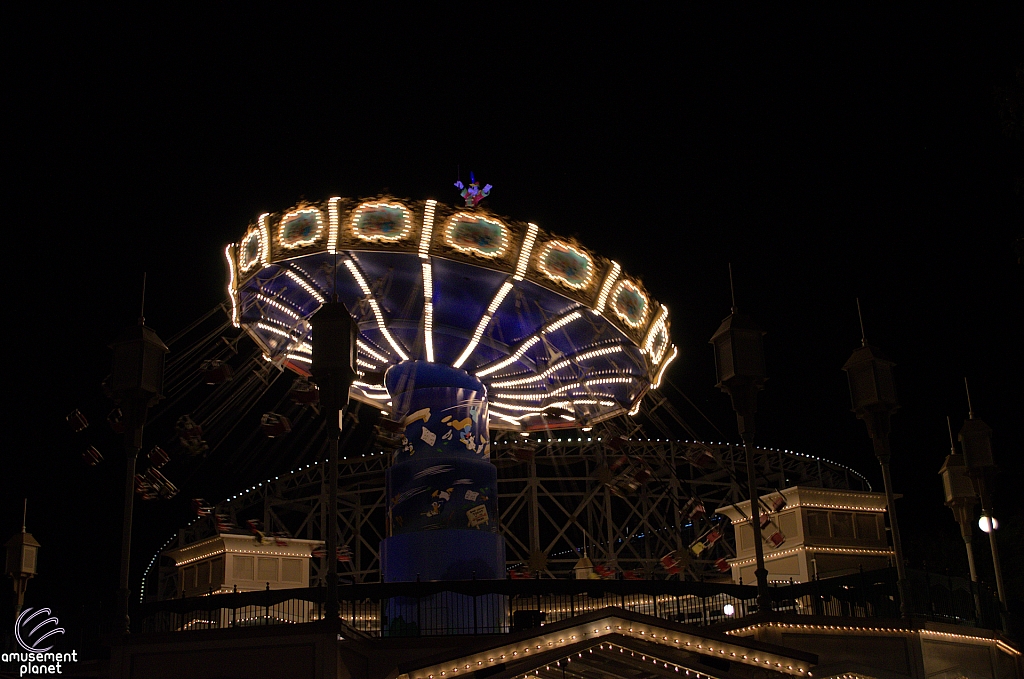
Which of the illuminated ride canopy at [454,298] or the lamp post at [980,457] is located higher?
the illuminated ride canopy at [454,298]

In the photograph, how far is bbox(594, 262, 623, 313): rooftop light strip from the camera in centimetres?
2322

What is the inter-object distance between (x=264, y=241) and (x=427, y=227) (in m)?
3.37

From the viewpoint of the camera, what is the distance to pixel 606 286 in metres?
23.3

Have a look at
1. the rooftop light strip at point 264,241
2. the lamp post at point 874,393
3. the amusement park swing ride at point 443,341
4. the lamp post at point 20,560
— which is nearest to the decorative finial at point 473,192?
the amusement park swing ride at point 443,341

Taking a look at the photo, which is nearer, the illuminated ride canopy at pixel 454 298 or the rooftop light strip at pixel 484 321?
the illuminated ride canopy at pixel 454 298

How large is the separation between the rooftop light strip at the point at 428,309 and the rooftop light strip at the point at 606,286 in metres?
3.56

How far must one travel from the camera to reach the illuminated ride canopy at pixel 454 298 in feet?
71.1

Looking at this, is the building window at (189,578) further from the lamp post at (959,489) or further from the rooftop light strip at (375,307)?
the lamp post at (959,489)

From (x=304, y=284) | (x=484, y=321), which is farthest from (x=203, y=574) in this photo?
(x=484, y=321)

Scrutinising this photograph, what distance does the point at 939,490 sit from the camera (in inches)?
2143

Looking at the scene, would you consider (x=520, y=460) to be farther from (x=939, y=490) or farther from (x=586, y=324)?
(x=939, y=490)

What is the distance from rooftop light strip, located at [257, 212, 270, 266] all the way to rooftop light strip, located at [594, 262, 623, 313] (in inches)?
273

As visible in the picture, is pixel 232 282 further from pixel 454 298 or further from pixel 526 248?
pixel 526 248

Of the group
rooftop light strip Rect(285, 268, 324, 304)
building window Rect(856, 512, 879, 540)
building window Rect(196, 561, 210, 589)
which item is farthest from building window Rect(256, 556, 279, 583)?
building window Rect(856, 512, 879, 540)
